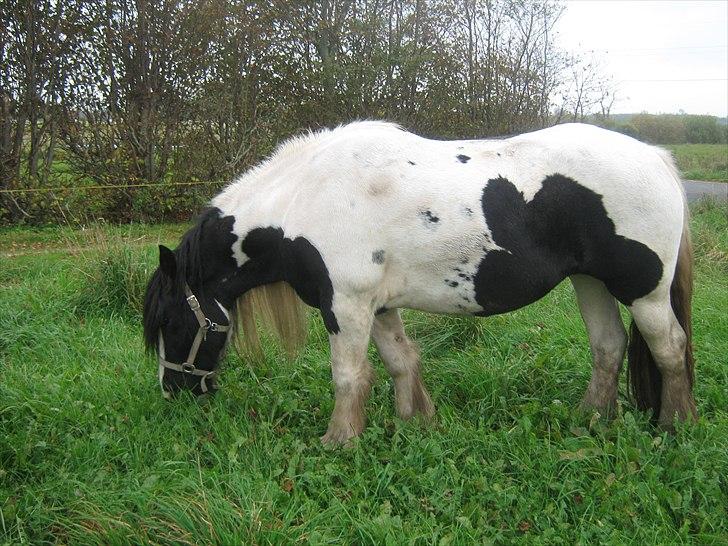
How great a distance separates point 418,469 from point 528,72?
41.1ft

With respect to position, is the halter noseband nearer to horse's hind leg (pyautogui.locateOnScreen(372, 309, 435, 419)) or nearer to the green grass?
horse's hind leg (pyautogui.locateOnScreen(372, 309, 435, 419))

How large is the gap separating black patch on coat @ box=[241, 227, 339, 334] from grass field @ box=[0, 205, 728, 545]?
2.51 feet

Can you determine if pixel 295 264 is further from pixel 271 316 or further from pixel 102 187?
pixel 102 187

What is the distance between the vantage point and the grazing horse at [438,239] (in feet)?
9.81

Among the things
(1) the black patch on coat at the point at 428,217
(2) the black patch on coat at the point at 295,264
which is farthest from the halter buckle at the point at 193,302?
(1) the black patch on coat at the point at 428,217

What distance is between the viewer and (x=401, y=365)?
355 centimetres

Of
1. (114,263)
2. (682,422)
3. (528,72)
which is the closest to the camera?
(682,422)

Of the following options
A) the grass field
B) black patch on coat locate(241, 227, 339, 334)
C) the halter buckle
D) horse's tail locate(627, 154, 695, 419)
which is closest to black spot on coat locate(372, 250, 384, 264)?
black patch on coat locate(241, 227, 339, 334)

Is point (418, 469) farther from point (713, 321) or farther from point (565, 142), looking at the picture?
point (713, 321)

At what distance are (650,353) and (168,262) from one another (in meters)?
2.69

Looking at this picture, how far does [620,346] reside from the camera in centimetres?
354

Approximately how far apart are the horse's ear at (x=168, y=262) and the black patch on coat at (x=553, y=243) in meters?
1.61

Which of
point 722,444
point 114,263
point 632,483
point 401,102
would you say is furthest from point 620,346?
point 401,102

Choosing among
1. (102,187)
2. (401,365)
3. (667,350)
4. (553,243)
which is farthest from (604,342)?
(102,187)
